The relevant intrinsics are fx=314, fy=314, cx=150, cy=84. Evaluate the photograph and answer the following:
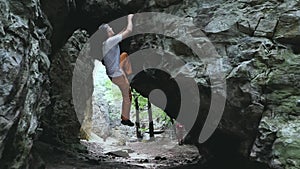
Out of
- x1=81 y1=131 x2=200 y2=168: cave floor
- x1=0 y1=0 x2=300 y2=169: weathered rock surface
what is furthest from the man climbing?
x1=81 y1=131 x2=200 y2=168: cave floor

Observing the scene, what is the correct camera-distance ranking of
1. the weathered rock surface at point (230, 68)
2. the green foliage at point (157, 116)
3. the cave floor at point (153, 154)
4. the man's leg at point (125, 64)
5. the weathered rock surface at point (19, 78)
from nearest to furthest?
the weathered rock surface at point (19, 78) < the weathered rock surface at point (230, 68) < the man's leg at point (125, 64) < the cave floor at point (153, 154) < the green foliage at point (157, 116)

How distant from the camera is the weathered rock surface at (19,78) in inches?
176

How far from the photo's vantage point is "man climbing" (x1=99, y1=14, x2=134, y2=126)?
8700 millimetres

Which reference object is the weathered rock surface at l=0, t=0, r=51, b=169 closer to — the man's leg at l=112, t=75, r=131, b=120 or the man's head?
the man's leg at l=112, t=75, r=131, b=120

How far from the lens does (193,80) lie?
7.18 meters

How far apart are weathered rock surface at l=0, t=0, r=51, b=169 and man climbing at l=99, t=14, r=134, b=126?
2.77 m

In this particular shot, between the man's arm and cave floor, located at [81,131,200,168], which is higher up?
the man's arm

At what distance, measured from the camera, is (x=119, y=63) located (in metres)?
8.95

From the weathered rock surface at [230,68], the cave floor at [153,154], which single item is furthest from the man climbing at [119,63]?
the cave floor at [153,154]

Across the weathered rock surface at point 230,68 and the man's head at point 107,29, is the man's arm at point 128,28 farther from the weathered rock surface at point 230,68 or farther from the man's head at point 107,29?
the man's head at point 107,29

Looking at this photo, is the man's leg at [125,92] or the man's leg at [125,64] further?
the man's leg at [125,64]

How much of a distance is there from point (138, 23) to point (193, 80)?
247 centimetres

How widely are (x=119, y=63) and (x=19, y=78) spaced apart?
4.33 meters

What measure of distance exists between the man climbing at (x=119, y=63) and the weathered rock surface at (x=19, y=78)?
277cm
